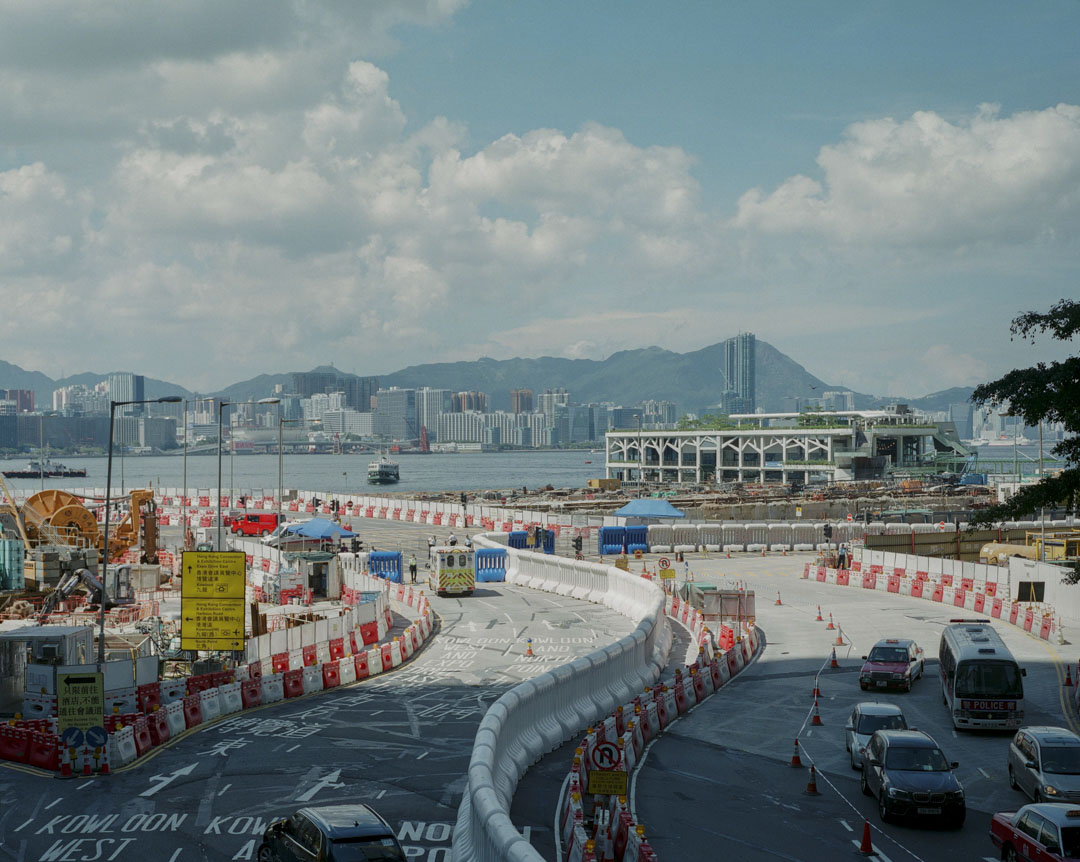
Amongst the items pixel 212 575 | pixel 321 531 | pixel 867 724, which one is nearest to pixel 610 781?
pixel 867 724

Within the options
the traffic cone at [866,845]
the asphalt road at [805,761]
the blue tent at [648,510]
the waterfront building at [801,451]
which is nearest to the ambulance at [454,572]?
the asphalt road at [805,761]

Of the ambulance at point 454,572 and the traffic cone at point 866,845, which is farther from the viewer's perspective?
the ambulance at point 454,572

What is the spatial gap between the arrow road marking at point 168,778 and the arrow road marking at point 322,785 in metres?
2.58

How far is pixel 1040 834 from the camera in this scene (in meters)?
14.3

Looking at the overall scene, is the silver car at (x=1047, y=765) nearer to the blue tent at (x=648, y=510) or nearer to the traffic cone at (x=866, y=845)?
the traffic cone at (x=866, y=845)

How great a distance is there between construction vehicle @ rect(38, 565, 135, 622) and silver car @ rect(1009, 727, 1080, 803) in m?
32.7

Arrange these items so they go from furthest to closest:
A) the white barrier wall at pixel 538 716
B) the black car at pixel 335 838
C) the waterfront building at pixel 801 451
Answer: the waterfront building at pixel 801 451 → the black car at pixel 335 838 → the white barrier wall at pixel 538 716

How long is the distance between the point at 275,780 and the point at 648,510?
151ft

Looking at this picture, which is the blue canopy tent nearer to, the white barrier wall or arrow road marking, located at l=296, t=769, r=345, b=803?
the white barrier wall

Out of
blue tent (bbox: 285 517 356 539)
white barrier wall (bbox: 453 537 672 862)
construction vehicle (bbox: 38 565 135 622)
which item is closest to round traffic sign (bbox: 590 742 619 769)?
white barrier wall (bbox: 453 537 672 862)

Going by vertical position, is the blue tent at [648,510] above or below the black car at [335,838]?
above

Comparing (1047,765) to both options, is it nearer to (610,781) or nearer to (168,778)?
(610,781)

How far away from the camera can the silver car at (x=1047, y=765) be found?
17.2 meters

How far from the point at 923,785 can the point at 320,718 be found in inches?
505
